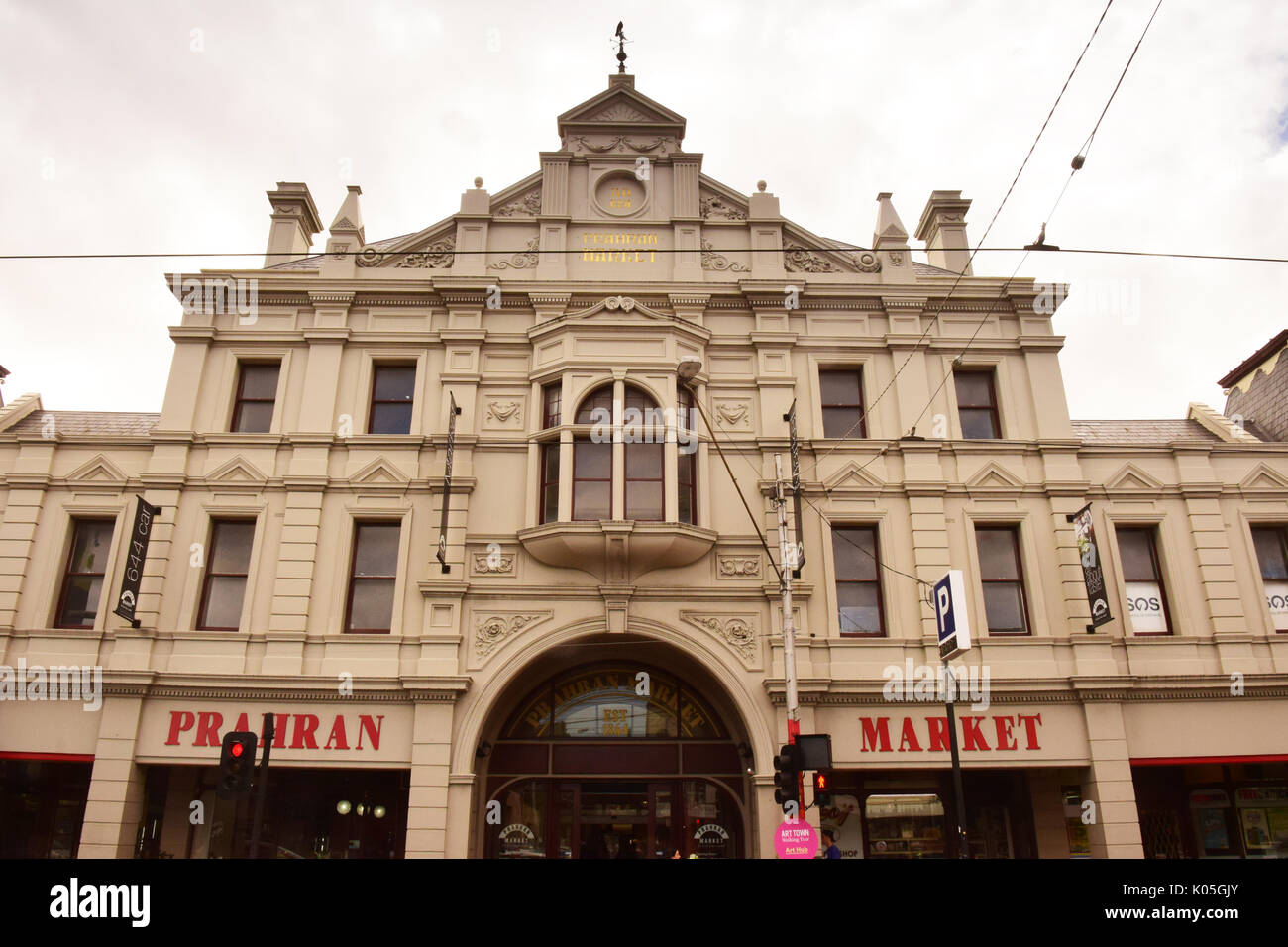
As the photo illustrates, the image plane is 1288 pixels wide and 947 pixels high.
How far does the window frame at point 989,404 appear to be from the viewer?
1984 centimetres

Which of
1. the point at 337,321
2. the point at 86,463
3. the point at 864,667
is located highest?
the point at 337,321

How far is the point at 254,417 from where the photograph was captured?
19.8 metres

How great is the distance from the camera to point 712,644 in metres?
17.4

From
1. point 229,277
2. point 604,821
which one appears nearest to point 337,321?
point 229,277

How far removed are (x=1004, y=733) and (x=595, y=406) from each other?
34.0 feet

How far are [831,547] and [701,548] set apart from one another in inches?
109

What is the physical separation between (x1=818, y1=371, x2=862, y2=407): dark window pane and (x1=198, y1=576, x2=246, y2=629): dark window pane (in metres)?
13.1

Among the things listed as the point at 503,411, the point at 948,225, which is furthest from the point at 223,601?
the point at 948,225

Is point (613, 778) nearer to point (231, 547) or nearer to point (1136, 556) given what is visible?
point (231, 547)

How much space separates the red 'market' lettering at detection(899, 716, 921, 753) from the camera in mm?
16844
